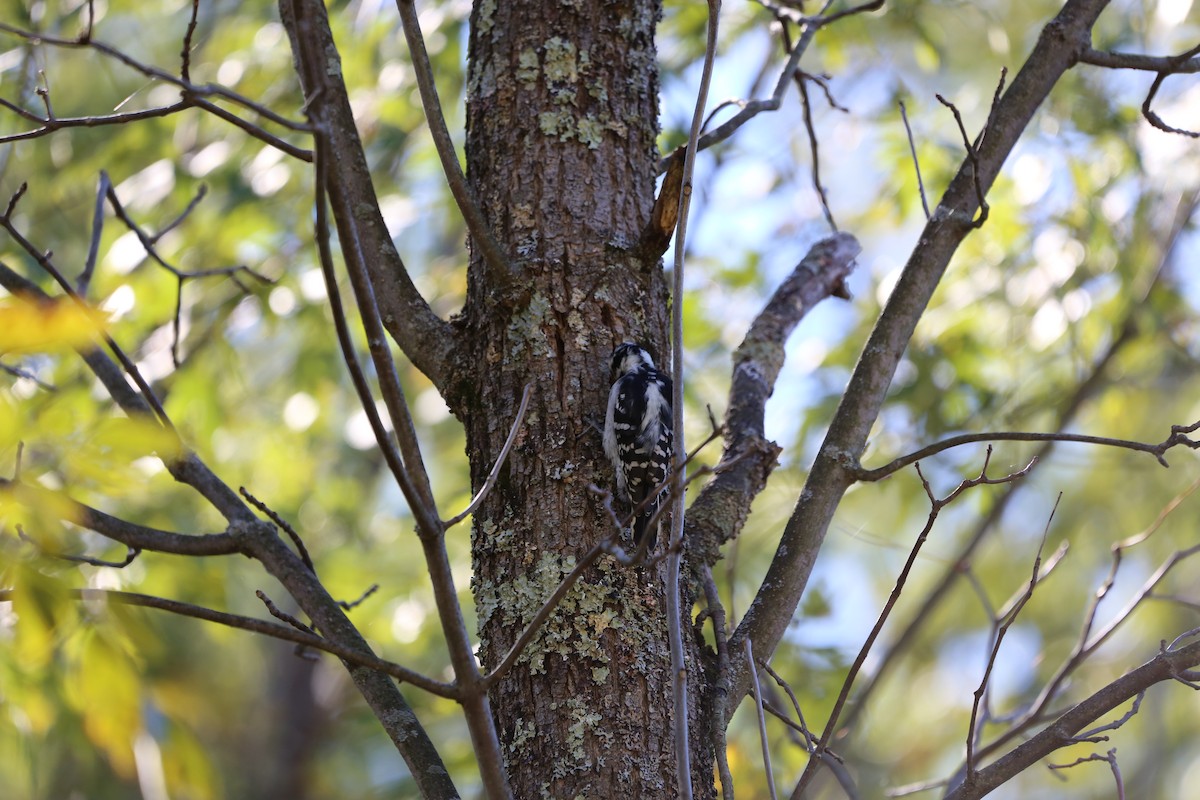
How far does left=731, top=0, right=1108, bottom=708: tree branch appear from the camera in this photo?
7.65 feet

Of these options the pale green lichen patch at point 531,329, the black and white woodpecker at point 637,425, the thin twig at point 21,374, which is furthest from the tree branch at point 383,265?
the thin twig at point 21,374

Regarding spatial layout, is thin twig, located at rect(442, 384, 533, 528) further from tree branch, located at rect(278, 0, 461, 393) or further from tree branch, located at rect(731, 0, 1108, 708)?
tree branch, located at rect(731, 0, 1108, 708)

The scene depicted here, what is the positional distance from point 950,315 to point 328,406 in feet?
13.2

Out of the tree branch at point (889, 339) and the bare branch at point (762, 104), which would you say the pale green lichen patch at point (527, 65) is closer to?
the bare branch at point (762, 104)

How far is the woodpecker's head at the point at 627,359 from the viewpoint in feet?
7.90

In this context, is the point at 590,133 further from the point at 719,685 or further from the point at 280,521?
the point at 719,685

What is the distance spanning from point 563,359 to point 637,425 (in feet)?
1.59

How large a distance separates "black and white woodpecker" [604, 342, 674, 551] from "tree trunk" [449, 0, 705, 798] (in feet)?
0.15

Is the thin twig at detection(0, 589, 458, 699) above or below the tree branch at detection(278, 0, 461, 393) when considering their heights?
below

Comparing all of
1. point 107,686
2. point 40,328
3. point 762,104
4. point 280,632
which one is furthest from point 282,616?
point 762,104

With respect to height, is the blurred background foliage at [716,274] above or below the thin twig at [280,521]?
above

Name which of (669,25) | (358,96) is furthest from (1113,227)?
(358,96)

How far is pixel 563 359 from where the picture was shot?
2.37 meters

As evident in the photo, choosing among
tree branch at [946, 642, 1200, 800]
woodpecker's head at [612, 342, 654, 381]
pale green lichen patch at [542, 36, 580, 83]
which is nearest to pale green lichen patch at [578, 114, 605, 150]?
pale green lichen patch at [542, 36, 580, 83]
